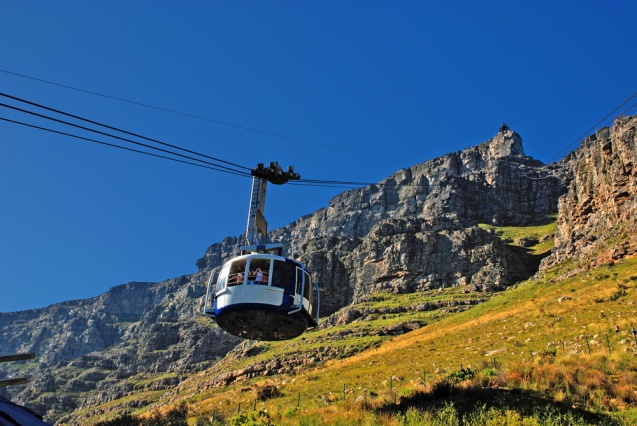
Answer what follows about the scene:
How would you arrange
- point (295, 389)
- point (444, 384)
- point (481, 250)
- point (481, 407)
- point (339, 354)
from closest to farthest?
point (481, 407) → point (444, 384) → point (295, 389) → point (339, 354) → point (481, 250)

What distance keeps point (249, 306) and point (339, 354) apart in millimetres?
66999

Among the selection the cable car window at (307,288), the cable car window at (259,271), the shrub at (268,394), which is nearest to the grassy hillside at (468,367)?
the shrub at (268,394)

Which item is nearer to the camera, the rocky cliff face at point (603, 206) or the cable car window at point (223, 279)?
the cable car window at point (223, 279)

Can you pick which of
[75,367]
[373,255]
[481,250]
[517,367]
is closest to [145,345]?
[75,367]

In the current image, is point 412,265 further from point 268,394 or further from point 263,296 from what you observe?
point 263,296

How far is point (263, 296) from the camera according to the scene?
66.1 ft

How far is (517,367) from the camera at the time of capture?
89.7 feet

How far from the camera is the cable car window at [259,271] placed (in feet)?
66.9

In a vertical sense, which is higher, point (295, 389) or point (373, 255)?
point (373, 255)

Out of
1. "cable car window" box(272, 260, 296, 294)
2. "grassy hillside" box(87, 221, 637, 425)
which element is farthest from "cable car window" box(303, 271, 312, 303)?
"grassy hillside" box(87, 221, 637, 425)

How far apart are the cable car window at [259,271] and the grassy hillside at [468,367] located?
6.03m

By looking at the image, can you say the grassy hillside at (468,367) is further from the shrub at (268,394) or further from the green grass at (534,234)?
the green grass at (534,234)

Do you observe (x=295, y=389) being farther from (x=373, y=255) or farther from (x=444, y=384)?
(x=373, y=255)

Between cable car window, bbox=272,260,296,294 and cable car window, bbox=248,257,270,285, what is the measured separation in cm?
29
